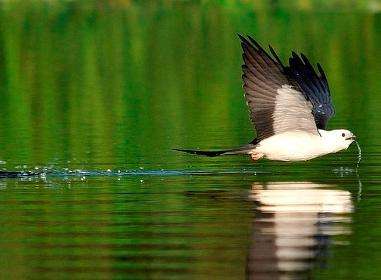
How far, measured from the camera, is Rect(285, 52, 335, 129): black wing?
52.7ft

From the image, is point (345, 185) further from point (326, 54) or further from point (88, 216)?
point (326, 54)

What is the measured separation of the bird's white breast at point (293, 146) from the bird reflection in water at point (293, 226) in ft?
0.91

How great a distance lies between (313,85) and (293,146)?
71cm

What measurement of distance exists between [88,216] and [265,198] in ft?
5.79

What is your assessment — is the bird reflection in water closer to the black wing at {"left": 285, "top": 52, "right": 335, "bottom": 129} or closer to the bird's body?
the bird's body

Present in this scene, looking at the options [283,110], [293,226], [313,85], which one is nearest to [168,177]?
[283,110]

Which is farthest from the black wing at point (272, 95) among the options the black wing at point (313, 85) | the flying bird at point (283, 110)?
the black wing at point (313, 85)

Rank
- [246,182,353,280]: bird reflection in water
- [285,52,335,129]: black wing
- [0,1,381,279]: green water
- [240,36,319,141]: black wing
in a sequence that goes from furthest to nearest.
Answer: [285,52,335,129]: black wing < [240,36,319,141]: black wing < [0,1,381,279]: green water < [246,182,353,280]: bird reflection in water

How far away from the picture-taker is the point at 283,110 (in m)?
16.1

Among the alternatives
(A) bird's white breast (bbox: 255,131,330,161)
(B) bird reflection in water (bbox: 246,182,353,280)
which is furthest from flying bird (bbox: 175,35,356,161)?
(B) bird reflection in water (bbox: 246,182,353,280)

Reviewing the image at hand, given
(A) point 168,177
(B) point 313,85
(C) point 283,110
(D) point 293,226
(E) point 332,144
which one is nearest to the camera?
(D) point 293,226

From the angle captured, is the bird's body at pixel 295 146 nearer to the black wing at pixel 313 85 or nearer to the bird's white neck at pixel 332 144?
the bird's white neck at pixel 332 144

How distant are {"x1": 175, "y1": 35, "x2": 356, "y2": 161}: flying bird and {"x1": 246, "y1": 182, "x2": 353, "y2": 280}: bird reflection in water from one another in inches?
13.3

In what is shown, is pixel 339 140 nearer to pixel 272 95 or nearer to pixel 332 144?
pixel 332 144
